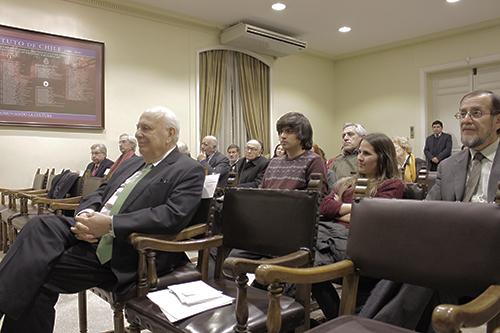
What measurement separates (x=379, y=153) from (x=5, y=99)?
4.50 m

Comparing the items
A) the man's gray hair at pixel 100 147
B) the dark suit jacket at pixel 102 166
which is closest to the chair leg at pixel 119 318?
the dark suit jacket at pixel 102 166

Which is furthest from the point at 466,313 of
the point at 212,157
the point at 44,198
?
the point at 212,157

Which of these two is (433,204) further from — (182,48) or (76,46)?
(182,48)

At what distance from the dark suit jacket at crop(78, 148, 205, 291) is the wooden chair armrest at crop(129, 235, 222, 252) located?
7 cm

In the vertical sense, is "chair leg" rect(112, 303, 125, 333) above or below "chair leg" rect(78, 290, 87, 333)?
above

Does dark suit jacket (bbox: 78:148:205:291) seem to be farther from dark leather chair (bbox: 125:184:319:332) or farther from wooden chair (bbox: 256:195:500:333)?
wooden chair (bbox: 256:195:500:333)

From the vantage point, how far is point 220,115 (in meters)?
6.71

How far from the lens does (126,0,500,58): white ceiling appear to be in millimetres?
5703

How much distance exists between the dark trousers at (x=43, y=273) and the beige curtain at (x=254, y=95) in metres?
5.40

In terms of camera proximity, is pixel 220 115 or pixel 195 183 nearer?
pixel 195 183

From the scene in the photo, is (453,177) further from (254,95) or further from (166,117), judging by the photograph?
(254,95)

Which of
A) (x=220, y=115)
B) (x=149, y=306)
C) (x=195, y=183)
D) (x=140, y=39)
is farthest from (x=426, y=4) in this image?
(x=149, y=306)

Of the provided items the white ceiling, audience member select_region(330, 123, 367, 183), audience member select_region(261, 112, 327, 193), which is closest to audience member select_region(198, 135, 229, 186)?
audience member select_region(330, 123, 367, 183)

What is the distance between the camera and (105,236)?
5.69ft
